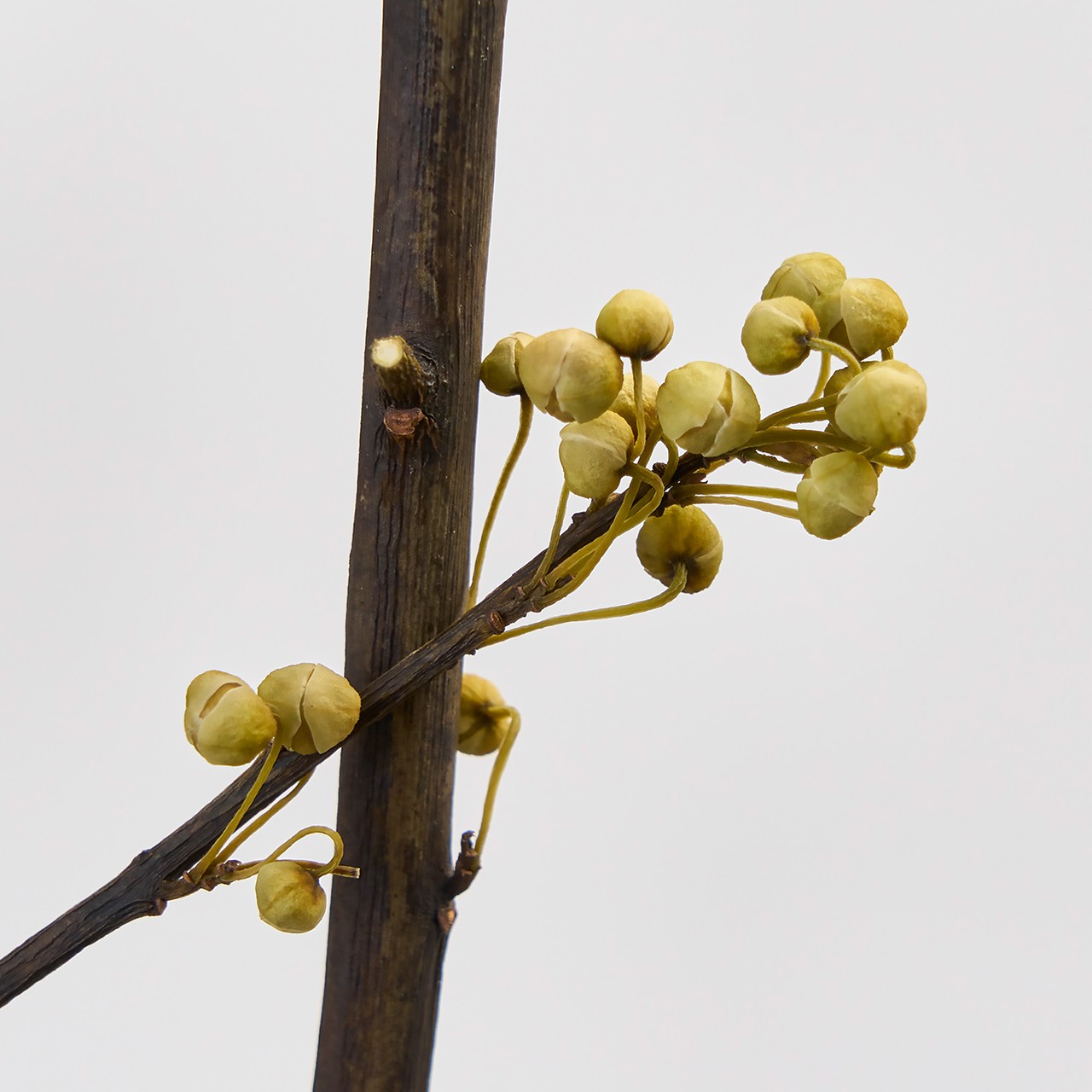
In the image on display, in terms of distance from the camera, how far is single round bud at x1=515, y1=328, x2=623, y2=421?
1.53 feet

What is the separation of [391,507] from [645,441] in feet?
0.35

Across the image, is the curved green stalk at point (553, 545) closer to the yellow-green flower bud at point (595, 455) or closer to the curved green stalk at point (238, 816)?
the yellow-green flower bud at point (595, 455)

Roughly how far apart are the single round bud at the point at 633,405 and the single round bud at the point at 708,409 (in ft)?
0.11

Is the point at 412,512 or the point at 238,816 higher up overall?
the point at 412,512

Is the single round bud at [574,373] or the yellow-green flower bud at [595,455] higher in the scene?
the single round bud at [574,373]

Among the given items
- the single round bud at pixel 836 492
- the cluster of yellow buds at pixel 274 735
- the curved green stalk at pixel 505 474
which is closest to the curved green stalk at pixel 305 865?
the cluster of yellow buds at pixel 274 735

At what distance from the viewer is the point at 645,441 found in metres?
0.51

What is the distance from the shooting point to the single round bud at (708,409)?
17.8 inches

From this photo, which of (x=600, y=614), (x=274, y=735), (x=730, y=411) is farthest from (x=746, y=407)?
(x=274, y=735)

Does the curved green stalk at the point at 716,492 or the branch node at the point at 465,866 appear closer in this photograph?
the curved green stalk at the point at 716,492

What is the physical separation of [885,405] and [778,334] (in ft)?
0.16

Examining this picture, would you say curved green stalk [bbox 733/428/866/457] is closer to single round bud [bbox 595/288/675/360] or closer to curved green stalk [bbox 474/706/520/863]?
single round bud [bbox 595/288/675/360]

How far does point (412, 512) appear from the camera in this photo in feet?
1.80

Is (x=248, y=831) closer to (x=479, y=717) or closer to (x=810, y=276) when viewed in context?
(x=479, y=717)
